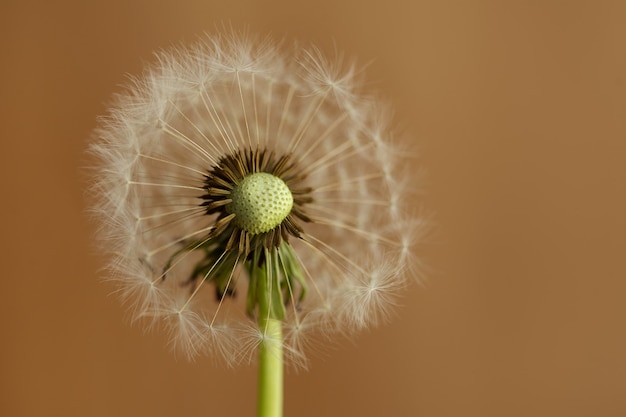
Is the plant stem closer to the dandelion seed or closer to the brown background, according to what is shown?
the dandelion seed

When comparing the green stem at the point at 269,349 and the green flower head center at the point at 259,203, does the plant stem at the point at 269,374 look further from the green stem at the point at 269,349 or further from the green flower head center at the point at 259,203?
the green flower head center at the point at 259,203

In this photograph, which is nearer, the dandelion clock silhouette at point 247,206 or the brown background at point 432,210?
the dandelion clock silhouette at point 247,206

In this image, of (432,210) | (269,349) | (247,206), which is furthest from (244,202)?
(432,210)

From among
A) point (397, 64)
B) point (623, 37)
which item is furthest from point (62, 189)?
point (623, 37)

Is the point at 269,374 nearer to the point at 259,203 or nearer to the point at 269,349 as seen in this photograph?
the point at 269,349

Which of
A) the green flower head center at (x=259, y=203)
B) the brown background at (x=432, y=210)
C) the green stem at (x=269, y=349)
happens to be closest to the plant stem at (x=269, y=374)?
the green stem at (x=269, y=349)

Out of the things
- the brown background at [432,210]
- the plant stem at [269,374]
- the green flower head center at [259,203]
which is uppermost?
the brown background at [432,210]

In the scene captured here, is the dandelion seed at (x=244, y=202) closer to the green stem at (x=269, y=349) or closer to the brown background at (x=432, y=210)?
the green stem at (x=269, y=349)

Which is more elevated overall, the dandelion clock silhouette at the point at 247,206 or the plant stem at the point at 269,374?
the dandelion clock silhouette at the point at 247,206
